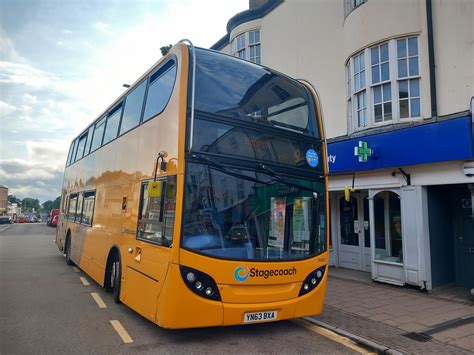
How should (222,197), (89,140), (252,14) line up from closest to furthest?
(222,197)
(89,140)
(252,14)

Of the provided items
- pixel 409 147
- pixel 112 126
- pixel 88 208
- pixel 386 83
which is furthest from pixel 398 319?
pixel 88 208

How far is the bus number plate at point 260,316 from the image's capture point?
512 centimetres

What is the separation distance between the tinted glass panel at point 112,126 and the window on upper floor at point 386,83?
19.9 feet

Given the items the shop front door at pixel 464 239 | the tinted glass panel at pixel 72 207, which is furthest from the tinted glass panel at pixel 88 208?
the shop front door at pixel 464 239

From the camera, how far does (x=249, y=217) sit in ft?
17.3

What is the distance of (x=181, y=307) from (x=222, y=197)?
1.43 m

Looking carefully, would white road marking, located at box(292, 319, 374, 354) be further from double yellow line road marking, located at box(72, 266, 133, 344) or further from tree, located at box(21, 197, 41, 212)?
tree, located at box(21, 197, 41, 212)

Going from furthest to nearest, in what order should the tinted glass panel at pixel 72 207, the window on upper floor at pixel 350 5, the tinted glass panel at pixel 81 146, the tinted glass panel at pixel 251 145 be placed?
1. the tinted glass panel at pixel 72 207
2. the tinted glass panel at pixel 81 146
3. the window on upper floor at pixel 350 5
4. the tinted glass panel at pixel 251 145

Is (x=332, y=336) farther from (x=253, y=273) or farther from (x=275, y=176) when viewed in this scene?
(x=275, y=176)

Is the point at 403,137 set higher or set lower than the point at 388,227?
higher

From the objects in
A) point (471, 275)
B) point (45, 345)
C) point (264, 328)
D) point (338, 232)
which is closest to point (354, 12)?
point (338, 232)

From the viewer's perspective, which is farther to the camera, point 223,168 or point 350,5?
point 350,5

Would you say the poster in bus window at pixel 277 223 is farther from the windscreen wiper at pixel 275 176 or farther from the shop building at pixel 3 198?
the shop building at pixel 3 198

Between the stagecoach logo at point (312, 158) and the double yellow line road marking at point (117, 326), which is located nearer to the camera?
the double yellow line road marking at point (117, 326)
